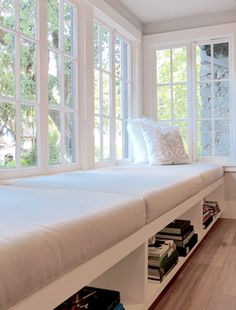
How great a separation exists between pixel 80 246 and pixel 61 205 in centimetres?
23

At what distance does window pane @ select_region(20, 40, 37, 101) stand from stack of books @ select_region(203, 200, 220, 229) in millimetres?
1647

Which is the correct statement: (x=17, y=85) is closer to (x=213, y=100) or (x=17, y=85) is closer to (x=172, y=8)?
(x=172, y=8)

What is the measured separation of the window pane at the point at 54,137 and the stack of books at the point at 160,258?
951mm

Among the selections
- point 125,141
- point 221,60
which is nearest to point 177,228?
point 125,141

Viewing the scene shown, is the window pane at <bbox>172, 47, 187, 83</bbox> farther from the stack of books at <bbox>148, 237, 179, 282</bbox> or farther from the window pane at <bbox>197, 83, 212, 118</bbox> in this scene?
the stack of books at <bbox>148, 237, 179, 282</bbox>

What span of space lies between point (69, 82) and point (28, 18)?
58 cm

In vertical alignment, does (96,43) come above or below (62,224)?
above

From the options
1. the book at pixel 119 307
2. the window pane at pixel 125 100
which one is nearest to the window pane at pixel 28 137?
the book at pixel 119 307

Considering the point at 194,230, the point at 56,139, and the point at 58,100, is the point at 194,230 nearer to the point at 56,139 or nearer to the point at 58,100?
the point at 56,139

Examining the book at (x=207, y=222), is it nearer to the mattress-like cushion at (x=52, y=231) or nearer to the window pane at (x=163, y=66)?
the mattress-like cushion at (x=52, y=231)

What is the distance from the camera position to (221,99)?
3.61 m

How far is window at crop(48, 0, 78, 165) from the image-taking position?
236cm

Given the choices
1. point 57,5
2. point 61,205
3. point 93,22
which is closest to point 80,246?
point 61,205

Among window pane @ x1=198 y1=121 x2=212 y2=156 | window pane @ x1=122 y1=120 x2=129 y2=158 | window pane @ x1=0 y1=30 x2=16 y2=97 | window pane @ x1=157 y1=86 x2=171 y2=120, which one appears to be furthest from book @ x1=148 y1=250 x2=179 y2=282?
window pane @ x1=157 y1=86 x2=171 y2=120
